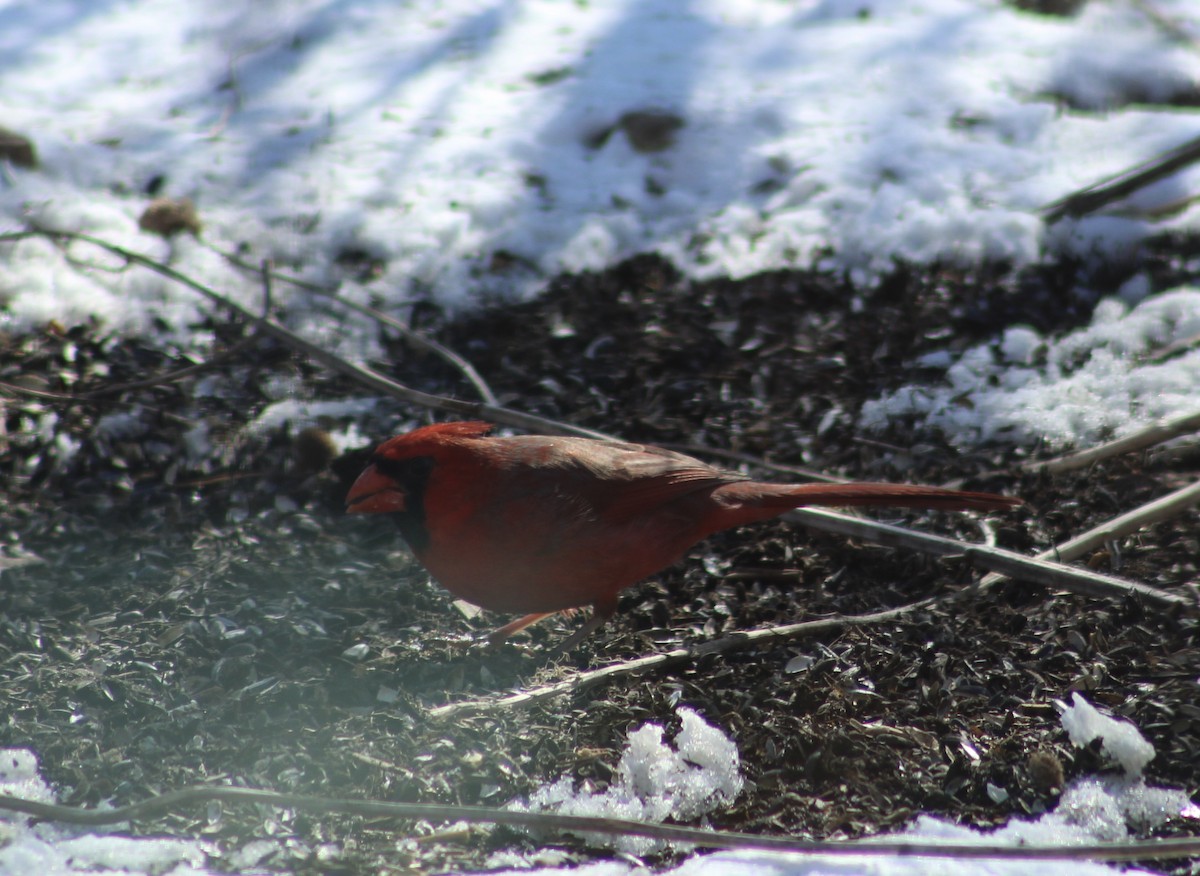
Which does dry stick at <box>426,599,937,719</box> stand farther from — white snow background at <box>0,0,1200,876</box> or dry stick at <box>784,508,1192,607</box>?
white snow background at <box>0,0,1200,876</box>

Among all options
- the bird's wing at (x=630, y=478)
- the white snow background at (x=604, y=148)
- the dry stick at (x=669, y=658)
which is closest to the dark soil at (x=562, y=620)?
the dry stick at (x=669, y=658)

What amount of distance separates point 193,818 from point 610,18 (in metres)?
4.50

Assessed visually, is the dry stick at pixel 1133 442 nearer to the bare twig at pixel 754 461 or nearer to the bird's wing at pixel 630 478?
the bare twig at pixel 754 461

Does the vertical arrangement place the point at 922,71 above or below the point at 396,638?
above

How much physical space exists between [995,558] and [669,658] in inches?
32.4

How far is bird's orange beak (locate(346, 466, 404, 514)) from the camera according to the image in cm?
262

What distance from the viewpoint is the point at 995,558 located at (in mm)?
2693

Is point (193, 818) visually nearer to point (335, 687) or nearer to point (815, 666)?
point (335, 687)

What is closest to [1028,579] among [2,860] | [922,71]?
[2,860]

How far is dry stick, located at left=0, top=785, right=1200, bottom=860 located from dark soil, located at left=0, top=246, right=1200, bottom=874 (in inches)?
4.9

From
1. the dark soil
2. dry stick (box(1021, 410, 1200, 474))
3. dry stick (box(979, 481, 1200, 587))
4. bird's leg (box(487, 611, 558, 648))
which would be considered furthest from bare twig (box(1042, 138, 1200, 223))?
bird's leg (box(487, 611, 558, 648))

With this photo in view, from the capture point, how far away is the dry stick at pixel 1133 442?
3053 mm

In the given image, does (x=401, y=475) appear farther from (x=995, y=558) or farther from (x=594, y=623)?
(x=995, y=558)

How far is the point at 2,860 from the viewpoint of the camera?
1973mm
